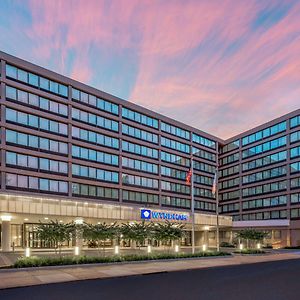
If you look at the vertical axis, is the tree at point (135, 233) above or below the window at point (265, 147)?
below

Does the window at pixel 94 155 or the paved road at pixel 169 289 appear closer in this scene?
the paved road at pixel 169 289

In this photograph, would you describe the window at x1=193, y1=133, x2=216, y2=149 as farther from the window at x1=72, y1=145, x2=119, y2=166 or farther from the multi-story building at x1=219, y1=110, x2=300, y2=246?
the window at x1=72, y1=145, x2=119, y2=166

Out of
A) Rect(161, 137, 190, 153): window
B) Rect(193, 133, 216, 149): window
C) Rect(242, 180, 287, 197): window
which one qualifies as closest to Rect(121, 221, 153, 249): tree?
Rect(161, 137, 190, 153): window

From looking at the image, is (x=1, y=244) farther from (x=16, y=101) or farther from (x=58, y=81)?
(x=58, y=81)

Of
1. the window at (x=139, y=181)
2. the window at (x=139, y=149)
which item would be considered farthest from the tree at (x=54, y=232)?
the window at (x=139, y=149)

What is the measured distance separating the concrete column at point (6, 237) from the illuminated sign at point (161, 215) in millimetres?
20935

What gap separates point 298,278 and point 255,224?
6616cm

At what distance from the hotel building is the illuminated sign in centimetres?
29

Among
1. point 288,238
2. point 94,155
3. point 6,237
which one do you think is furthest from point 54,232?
point 288,238

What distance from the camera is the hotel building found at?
57.5m

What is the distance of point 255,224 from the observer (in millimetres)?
85562

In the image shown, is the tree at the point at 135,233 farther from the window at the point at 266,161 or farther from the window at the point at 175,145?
the window at the point at 266,161

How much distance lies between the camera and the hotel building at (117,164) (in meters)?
57.5

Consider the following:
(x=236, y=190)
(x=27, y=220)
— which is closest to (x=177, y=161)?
(x=236, y=190)
